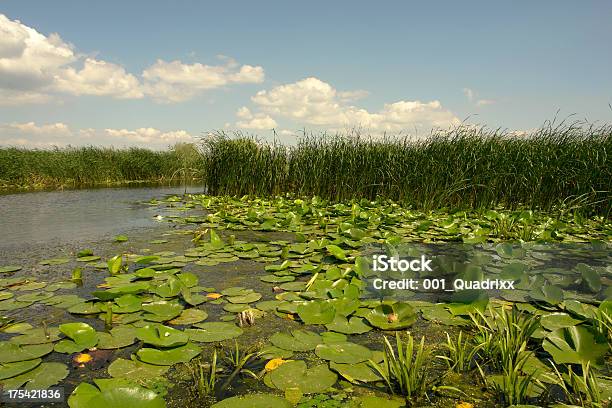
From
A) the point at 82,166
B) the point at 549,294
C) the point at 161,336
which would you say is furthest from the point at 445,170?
the point at 82,166

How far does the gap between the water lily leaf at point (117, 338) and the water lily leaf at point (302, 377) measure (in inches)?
30.4

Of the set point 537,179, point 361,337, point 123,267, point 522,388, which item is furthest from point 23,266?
point 537,179

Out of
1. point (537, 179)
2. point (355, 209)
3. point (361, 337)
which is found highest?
point (537, 179)

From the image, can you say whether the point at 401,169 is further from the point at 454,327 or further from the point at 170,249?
the point at 454,327

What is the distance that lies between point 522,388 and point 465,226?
147 inches

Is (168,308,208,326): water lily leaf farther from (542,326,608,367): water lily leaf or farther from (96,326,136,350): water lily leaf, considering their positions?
(542,326,608,367): water lily leaf

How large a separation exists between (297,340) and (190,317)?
680 millimetres

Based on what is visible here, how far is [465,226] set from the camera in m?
4.87

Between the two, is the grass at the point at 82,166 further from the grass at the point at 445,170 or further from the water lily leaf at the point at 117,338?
the water lily leaf at the point at 117,338

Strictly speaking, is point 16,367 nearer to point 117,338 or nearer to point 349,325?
point 117,338

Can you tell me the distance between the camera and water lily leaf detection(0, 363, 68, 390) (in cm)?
145

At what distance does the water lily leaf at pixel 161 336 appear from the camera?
173cm

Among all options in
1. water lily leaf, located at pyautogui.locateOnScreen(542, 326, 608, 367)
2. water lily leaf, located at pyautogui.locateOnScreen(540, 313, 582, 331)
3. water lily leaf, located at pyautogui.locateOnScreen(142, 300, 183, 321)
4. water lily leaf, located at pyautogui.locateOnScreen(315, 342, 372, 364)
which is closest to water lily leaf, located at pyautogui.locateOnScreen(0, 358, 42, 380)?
water lily leaf, located at pyautogui.locateOnScreen(142, 300, 183, 321)

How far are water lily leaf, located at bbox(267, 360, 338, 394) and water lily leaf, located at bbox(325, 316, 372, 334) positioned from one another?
0.38 metres
